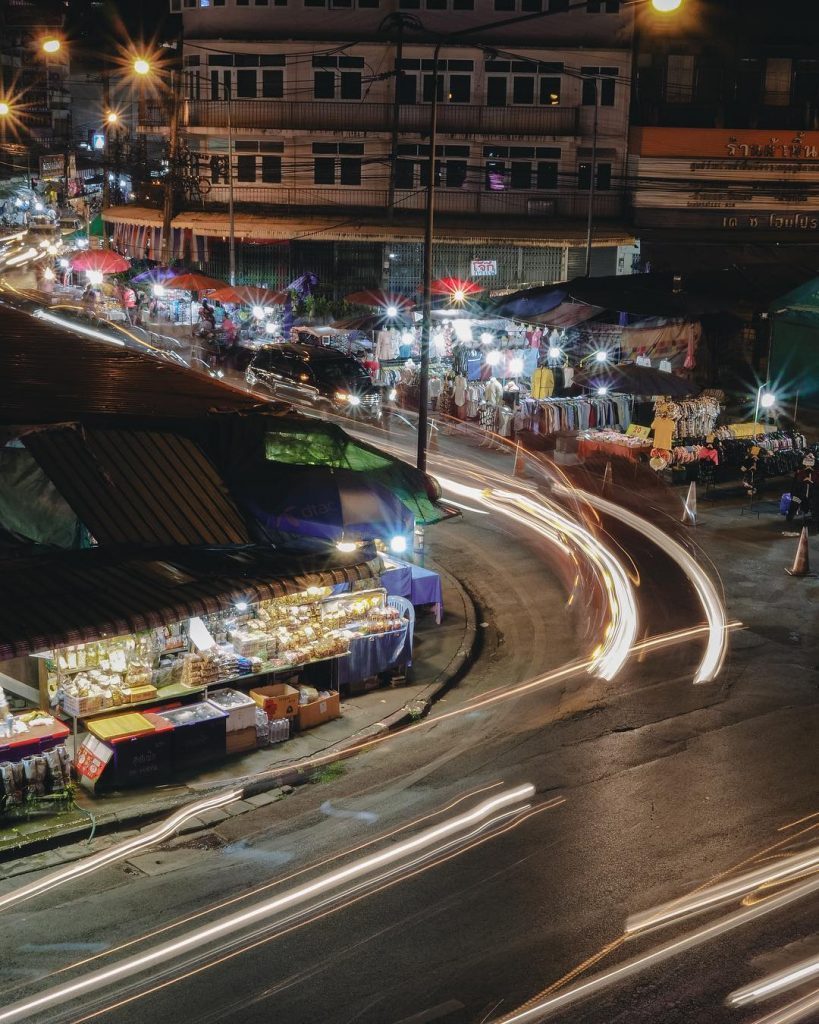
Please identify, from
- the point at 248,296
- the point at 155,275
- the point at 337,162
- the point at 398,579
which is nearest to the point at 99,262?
the point at 155,275

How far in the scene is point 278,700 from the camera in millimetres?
14297

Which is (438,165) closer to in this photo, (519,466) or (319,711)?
(519,466)

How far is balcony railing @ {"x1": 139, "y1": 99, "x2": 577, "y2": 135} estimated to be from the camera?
4950 cm

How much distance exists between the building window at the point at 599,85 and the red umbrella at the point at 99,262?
68.2 feet

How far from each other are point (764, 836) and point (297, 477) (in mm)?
6555

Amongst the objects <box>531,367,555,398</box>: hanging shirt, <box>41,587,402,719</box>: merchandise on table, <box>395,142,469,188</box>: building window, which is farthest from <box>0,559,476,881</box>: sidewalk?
<box>395,142,469,188</box>: building window

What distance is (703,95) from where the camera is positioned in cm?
5144

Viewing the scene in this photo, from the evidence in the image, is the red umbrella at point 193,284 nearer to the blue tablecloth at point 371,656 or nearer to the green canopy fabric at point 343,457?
the green canopy fabric at point 343,457

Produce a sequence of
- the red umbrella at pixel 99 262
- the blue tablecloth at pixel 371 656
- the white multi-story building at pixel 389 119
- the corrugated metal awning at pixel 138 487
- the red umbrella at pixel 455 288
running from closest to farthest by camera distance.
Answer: the corrugated metal awning at pixel 138 487, the blue tablecloth at pixel 371 656, the red umbrella at pixel 455 288, the red umbrella at pixel 99 262, the white multi-story building at pixel 389 119

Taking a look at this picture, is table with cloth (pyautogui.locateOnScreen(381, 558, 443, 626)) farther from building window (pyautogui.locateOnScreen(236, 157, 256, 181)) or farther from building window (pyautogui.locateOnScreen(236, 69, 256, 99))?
building window (pyautogui.locateOnScreen(236, 69, 256, 99))

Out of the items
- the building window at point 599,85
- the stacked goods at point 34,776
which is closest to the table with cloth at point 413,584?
the stacked goods at point 34,776

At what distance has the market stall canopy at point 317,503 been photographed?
1375cm

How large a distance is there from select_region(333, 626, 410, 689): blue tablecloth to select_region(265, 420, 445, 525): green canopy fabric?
67.1 inches

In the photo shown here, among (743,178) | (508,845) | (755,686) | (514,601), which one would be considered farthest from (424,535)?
(743,178)
